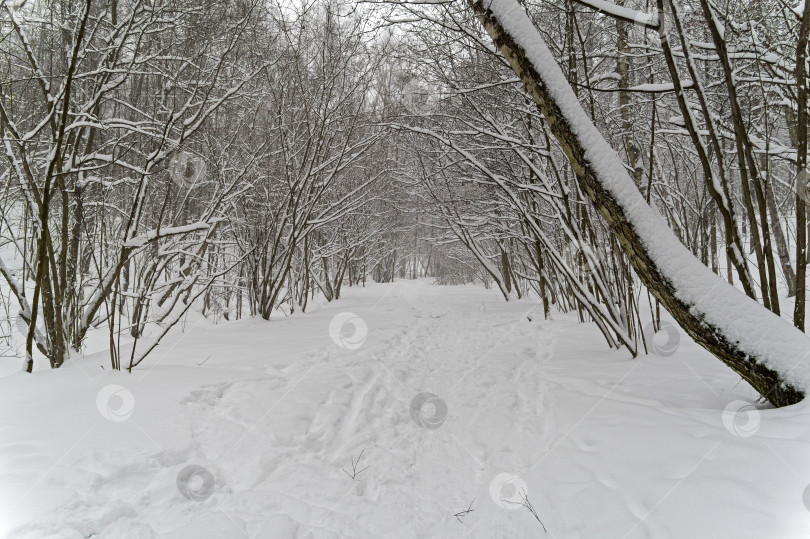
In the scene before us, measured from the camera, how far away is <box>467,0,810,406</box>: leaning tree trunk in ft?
6.40

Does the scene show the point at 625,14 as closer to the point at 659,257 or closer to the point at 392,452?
the point at 659,257

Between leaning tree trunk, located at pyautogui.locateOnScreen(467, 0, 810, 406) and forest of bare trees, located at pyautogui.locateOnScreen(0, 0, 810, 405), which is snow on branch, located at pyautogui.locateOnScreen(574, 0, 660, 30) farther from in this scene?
leaning tree trunk, located at pyautogui.locateOnScreen(467, 0, 810, 406)

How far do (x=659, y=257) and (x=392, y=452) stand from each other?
1.96m

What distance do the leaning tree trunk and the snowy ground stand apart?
0.24 meters

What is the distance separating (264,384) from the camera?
3.14 meters

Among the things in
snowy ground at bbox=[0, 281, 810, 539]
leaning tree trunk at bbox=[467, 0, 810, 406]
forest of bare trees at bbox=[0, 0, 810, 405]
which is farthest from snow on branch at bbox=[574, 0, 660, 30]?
snowy ground at bbox=[0, 281, 810, 539]

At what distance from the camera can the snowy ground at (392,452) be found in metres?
1.53

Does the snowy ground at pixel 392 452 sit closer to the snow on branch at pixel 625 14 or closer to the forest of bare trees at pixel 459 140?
the forest of bare trees at pixel 459 140

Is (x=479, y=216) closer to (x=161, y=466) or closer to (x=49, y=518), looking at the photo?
(x=161, y=466)

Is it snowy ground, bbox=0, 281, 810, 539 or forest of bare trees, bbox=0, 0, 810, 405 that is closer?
snowy ground, bbox=0, 281, 810, 539

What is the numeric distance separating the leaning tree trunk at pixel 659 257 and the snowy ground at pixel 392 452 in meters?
0.24

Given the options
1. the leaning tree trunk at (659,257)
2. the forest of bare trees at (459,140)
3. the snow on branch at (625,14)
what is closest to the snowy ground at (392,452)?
the leaning tree trunk at (659,257)

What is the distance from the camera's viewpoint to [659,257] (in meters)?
2.12

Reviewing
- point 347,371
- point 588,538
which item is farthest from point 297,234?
point 588,538
